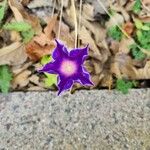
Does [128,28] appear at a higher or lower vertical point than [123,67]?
higher

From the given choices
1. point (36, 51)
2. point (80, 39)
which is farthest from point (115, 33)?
point (36, 51)

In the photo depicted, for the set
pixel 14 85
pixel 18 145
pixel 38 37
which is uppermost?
pixel 38 37

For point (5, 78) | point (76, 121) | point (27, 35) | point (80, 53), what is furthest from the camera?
point (27, 35)

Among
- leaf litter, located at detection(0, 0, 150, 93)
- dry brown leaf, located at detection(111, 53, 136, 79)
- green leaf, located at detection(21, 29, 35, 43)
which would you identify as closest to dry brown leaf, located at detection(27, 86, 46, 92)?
leaf litter, located at detection(0, 0, 150, 93)

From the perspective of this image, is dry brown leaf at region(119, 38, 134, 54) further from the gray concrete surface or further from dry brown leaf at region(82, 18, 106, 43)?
the gray concrete surface

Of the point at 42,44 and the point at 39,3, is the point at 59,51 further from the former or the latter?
the point at 39,3

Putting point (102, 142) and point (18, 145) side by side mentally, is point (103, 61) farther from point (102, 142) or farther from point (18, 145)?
point (18, 145)

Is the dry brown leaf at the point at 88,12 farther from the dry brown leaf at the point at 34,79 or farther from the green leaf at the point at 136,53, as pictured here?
the dry brown leaf at the point at 34,79

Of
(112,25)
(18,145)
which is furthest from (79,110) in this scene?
(112,25)
